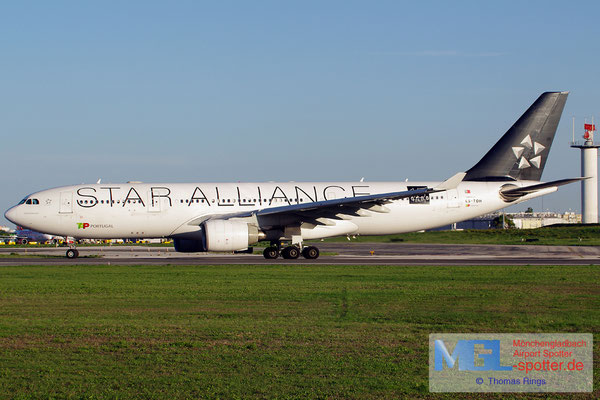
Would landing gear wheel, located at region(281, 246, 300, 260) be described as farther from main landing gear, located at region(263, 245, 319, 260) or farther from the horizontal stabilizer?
the horizontal stabilizer

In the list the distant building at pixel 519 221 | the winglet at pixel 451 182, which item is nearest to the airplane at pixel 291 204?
the winglet at pixel 451 182

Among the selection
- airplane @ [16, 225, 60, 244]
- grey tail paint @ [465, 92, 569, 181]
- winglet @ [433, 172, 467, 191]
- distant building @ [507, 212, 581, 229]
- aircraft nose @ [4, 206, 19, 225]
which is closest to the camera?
winglet @ [433, 172, 467, 191]

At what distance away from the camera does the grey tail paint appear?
116 ft

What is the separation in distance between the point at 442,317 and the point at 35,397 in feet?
25.4

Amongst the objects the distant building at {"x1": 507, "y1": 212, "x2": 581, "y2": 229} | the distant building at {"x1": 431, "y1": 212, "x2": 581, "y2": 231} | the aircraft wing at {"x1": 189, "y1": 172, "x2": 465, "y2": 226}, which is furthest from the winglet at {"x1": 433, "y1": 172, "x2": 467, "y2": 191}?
the distant building at {"x1": 507, "y1": 212, "x2": 581, "y2": 229}

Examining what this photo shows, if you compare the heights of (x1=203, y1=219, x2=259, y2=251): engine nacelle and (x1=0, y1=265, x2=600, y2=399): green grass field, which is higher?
(x1=203, y1=219, x2=259, y2=251): engine nacelle

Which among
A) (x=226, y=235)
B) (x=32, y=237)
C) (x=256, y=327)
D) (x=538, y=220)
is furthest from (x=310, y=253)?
(x=538, y=220)

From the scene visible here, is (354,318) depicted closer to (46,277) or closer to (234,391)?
(234,391)

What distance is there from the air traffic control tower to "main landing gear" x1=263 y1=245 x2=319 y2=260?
232ft

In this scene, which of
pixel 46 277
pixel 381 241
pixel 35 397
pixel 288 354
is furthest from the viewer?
pixel 381 241

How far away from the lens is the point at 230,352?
9.66 m

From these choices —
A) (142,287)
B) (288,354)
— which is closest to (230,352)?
(288,354)

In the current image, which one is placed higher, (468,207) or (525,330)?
(468,207)

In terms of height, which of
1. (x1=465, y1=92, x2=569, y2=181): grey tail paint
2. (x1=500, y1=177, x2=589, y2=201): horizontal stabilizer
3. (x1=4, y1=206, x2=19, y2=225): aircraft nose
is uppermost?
(x1=465, y1=92, x2=569, y2=181): grey tail paint
